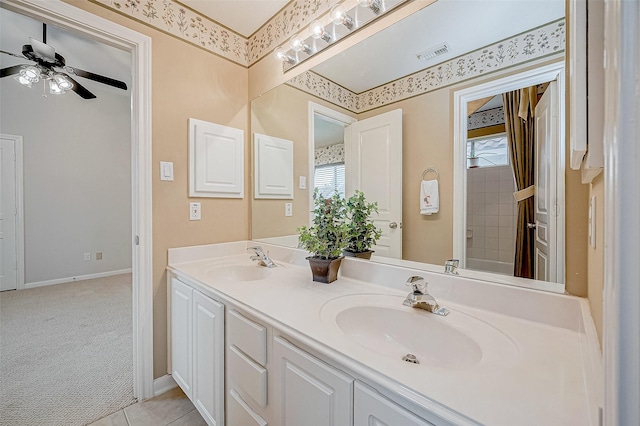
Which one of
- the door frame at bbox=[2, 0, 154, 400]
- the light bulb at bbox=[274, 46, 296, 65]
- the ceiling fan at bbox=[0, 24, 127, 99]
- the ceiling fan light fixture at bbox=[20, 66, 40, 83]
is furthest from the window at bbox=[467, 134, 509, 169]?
the ceiling fan light fixture at bbox=[20, 66, 40, 83]

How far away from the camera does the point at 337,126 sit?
1.58 m

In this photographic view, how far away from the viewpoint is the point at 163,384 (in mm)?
1650

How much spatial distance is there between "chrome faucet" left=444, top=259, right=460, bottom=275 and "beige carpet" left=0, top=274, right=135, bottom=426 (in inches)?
73.9

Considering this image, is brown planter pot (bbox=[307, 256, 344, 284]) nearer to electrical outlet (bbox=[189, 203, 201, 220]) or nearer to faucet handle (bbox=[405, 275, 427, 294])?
faucet handle (bbox=[405, 275, 427, 294])

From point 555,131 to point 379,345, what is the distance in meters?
0.93

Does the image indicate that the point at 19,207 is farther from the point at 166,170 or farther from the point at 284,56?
the point at 284,56

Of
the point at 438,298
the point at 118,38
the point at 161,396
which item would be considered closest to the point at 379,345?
the point at 438,298

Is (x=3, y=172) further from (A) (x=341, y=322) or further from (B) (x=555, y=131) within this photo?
(B) (x=555, y=131)

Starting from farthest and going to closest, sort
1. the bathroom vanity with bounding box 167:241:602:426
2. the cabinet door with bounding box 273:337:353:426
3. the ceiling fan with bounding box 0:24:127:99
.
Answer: the ceiling fan with bounding box 0:24:127:99
the cabinet door with bounding box 273:337:353:426
the bathroom vanity with bounding box 167:241:602:426

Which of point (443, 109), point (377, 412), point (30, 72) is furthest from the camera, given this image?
point (30, 72)

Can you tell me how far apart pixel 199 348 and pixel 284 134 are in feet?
4.66

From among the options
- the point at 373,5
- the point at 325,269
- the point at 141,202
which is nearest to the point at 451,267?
the point at 325,269

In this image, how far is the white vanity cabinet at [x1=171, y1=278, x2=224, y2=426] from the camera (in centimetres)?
118

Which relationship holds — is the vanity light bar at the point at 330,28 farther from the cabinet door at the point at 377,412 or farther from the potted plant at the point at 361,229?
the cabinet door at the point at 377,412
